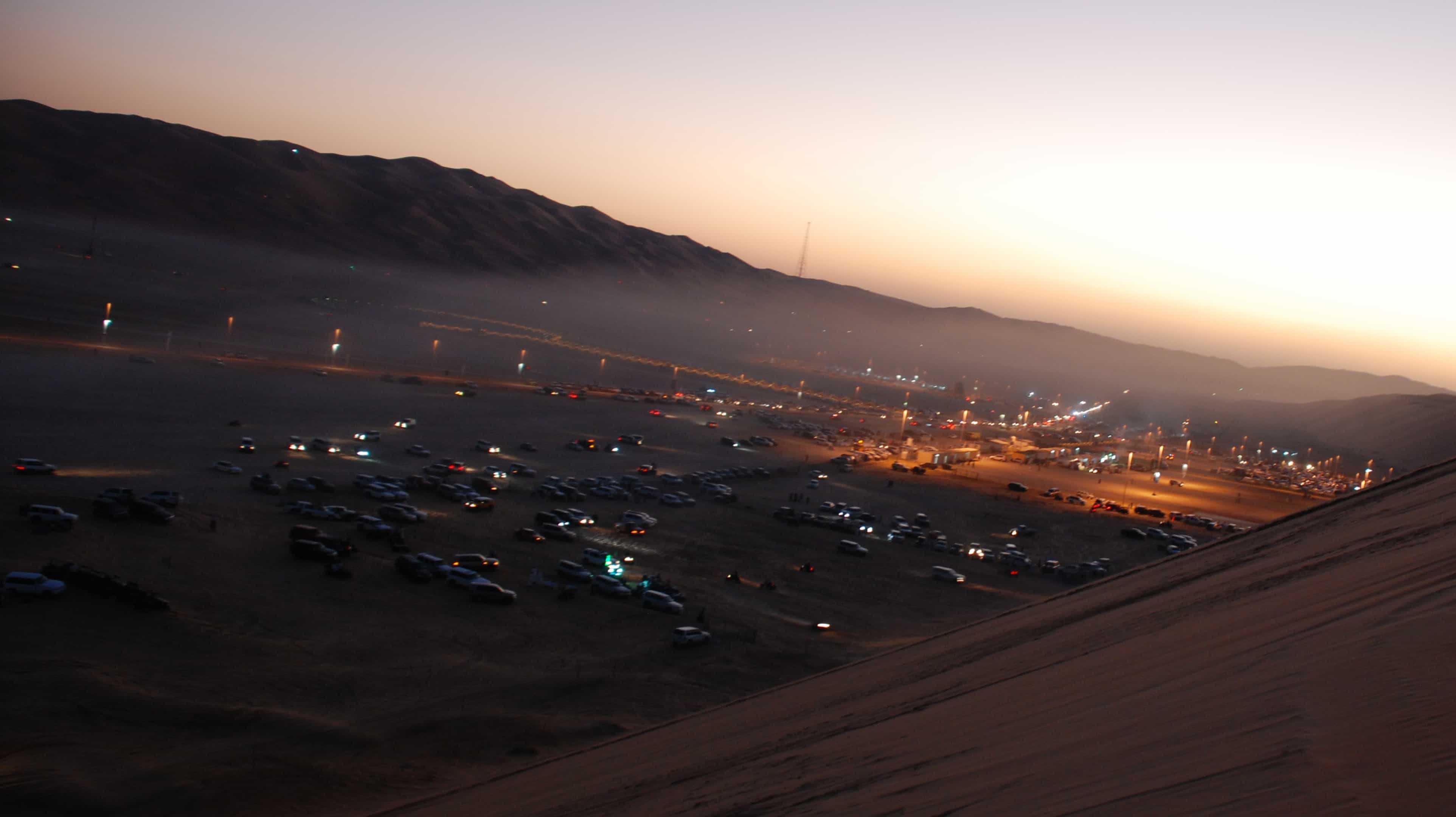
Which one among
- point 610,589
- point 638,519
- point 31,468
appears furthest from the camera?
point 638,519

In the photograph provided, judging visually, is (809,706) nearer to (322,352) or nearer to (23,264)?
(322,352)

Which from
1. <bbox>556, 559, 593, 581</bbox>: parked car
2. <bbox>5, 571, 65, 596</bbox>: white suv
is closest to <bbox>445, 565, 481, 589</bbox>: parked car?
<bbox>556, 559, 593, 581</bbox>: parked car

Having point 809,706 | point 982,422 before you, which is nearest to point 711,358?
point 982,422

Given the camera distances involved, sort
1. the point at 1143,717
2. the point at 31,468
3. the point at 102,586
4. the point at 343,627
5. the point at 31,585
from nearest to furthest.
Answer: the point at 1143,717, the point at 31,585, the point at 102,586, the point at 343,627, the point at 31,468

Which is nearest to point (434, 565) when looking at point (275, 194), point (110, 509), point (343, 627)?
point (343, 627)

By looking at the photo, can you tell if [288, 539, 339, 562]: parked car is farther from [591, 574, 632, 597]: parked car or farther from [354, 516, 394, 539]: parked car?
[591, 574, 632, 597]: parked car

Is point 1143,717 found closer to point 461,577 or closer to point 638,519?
point 461,577
